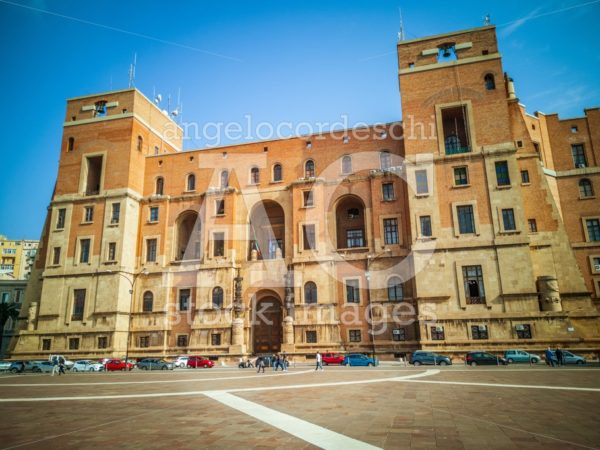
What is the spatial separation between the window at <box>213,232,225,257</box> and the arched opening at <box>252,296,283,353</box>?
6.05m

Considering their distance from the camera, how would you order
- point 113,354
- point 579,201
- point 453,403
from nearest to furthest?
point 453,403 → point 113,354 → point 579,201

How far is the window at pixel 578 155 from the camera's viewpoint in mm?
41250

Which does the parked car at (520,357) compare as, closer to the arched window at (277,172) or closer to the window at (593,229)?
the window at (593,229)

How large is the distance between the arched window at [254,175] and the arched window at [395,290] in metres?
16.5

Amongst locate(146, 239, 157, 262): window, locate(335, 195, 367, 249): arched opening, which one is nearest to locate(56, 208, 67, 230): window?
locate(146, 239, 157, 262): window

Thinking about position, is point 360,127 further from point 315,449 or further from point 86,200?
point 315,449

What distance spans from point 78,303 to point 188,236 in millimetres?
12099

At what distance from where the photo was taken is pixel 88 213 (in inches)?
1667

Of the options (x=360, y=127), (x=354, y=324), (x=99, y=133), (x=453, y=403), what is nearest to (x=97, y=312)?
(x=99, y=133)

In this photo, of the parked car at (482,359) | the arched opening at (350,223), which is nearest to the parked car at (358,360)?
the parked car at (482,359)

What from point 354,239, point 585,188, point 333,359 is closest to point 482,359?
point 333,359

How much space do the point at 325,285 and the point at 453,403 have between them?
2518cm

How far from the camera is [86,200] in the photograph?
42406 millimetres

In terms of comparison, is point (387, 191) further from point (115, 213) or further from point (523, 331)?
point (115, 213)
